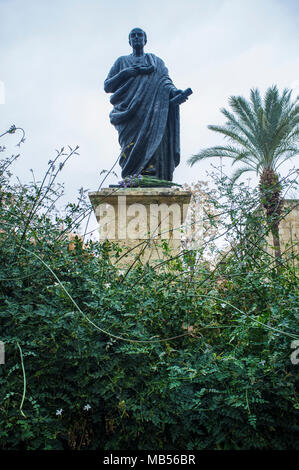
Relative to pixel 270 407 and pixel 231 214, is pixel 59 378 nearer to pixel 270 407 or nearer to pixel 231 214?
pixel 270 407

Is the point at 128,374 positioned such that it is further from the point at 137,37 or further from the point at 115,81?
the point at 137,37

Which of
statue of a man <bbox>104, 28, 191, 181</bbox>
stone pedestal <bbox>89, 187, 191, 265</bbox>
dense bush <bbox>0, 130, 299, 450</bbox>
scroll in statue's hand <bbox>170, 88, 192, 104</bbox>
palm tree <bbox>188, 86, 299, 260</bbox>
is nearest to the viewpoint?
dense bush <bbox>0, 130, 299, 450</bbox>

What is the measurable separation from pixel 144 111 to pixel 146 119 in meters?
0.10

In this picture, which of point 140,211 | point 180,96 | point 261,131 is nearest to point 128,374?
point 140,211

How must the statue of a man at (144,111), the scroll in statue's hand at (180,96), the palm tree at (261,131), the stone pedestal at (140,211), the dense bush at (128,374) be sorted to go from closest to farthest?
the dense bush at (128,374) → the stone pedestal at (140,211) → the scroll in statue's hand at (180,96) → the statue of a man at (144,111) → the palm tree at (261,131)

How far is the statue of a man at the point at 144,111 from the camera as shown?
4320mm

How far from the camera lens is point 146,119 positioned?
4.34 metres

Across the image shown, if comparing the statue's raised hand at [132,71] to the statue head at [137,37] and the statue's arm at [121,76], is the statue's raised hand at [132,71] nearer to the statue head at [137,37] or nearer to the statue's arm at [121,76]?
the statue's arm at [121,76]

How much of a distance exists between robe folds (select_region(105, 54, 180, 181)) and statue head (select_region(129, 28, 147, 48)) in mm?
153

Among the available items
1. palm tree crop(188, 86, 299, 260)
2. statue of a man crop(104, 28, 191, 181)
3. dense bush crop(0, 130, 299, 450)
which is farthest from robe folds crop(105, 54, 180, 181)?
palm tree crop(188, 86, 299, 260)

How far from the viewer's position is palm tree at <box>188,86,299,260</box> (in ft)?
40.1

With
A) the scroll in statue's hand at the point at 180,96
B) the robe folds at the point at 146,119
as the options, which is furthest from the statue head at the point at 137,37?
the scroll in statue's hand at the point at 180,96

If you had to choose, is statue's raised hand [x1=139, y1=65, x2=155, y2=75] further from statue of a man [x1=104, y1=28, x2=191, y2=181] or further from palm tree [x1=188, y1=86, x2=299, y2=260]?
palm tree [x1=188, y1=86, x2=299, y2=260]

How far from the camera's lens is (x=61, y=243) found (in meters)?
2.05
